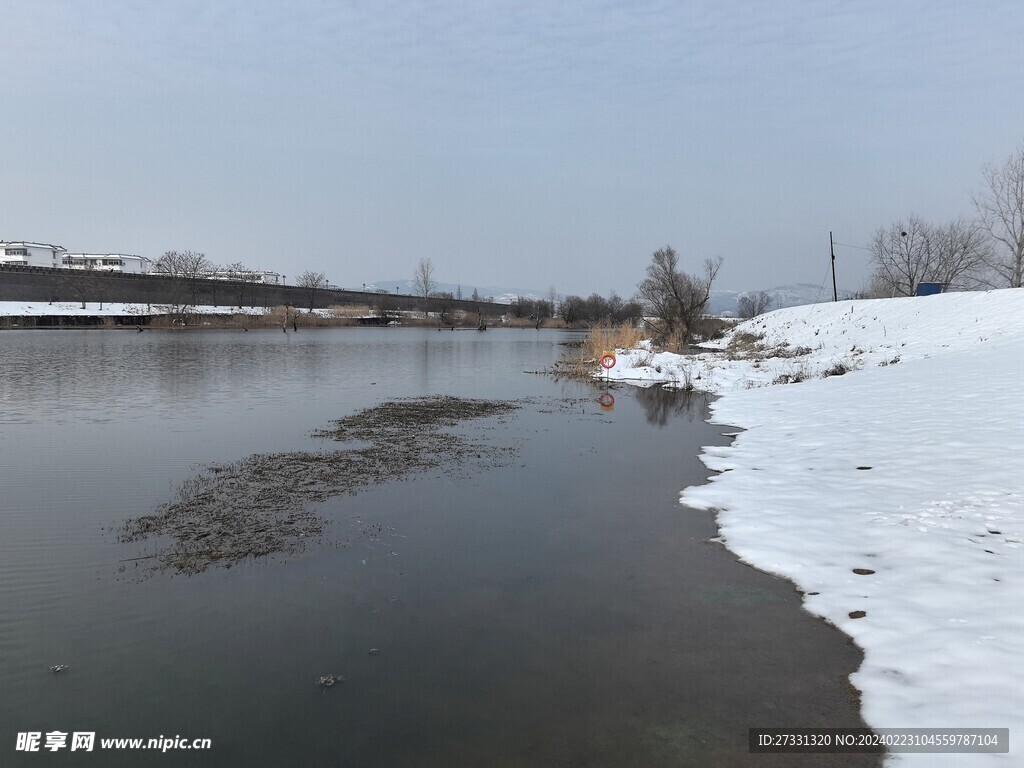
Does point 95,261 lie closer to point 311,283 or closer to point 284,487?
point 311,283

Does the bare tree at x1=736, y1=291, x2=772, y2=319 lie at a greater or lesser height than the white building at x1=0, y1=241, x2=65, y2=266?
lesser

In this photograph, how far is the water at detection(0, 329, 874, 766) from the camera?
3502 millimetres

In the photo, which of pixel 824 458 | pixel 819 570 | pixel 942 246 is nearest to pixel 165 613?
pixel 819 570

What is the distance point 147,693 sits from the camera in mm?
3816

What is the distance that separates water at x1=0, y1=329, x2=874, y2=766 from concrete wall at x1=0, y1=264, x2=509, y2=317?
2985 inches

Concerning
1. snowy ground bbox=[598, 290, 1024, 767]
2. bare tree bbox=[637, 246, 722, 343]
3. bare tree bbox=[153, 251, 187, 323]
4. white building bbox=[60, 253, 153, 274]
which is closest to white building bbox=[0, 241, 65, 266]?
white building bbox=[60, 253, 153, 274]

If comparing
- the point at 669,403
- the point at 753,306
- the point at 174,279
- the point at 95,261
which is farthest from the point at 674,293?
the point at 95,261

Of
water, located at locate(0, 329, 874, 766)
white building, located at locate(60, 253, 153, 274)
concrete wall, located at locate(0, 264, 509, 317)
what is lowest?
water, located at locate(0, 329, 874, 766)

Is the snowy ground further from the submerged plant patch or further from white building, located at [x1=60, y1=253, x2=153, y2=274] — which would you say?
Result: white building, located at [x1=60, y1=253, x2=153, y2=274]

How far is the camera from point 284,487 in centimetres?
830

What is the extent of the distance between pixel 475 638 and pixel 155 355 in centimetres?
2987

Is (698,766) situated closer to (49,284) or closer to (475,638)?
(475,638)

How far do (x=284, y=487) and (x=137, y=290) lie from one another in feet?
276

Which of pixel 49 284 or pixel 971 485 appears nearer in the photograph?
pixel 971 485
